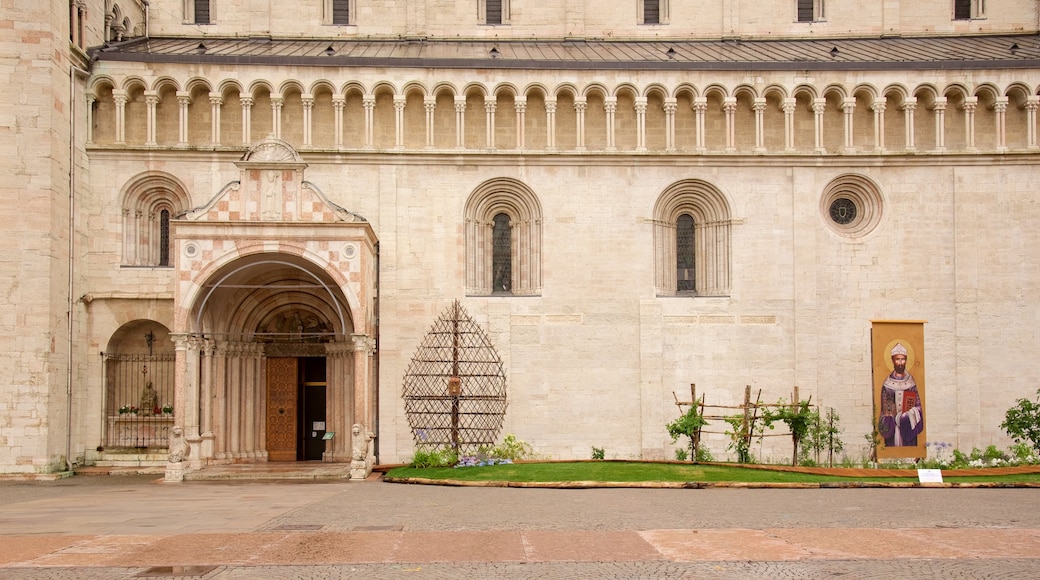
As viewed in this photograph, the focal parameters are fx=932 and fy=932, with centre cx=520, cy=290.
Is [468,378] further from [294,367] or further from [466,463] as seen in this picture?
[294,367]

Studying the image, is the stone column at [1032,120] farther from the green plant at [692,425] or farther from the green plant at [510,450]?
the green plant at [510,450]

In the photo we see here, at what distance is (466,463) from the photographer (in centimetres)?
2623

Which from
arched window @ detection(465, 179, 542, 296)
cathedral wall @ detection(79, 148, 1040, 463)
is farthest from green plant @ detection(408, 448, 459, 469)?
arched window @ detection(465, 179, 542, 296)

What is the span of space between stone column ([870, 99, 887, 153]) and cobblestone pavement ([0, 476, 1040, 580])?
1340 cm

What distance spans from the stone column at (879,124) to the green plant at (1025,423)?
29.8ft

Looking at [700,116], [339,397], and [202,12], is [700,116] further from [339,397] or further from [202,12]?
[202,12]

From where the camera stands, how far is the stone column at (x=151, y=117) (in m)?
29.3

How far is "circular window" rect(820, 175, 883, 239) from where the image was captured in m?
30.9

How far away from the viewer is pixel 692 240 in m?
31.7

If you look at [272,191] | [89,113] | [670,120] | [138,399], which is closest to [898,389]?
[670,120]

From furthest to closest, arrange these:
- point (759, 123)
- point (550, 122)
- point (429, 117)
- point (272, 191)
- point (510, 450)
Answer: point (759, 123) → point (550, 122) → point (429, 117) → point (510, 450) → point (272, 191)

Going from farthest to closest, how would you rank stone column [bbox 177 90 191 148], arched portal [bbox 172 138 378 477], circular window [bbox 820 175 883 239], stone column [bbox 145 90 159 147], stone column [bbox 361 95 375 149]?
circular window [bbox 820 175 883 239] < stone column [bbox 361 95 375 149] < stone column [bbox 177 90 191 148] < stone column [bbox 145 90 159 147] < arched portal [bbox 172 138 378 477]

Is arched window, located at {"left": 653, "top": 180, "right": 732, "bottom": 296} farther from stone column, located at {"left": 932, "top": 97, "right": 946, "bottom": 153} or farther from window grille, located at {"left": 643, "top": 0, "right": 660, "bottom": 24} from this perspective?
window grille, located at {"left": 643, "top": 0, "right": 660, "bottom": 24}

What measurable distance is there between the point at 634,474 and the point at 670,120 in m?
12.7
